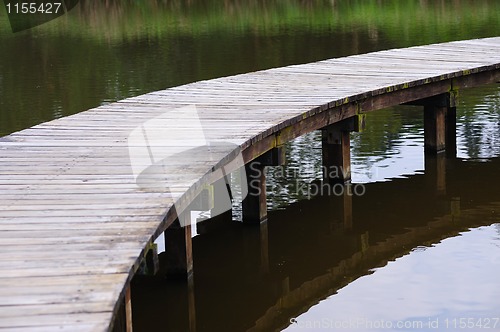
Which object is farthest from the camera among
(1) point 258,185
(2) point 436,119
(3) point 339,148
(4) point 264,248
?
(2) point 436,119

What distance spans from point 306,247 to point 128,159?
140cm

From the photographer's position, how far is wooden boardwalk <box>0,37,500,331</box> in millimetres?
3840

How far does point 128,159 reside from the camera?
19.6ft

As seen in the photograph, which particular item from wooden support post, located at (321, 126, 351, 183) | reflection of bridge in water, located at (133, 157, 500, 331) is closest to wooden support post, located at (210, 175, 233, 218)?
reflection of bridge in water, located at (133, 157, 500, 331)

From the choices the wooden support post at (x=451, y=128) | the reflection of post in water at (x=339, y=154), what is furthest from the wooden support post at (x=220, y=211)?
the wooden support post at (x=451, y=128)

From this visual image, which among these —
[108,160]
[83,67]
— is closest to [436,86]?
[108,160]

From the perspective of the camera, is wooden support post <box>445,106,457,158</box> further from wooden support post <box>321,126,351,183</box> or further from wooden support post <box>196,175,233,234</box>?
wooden support post <box>196,175,233,234</box>

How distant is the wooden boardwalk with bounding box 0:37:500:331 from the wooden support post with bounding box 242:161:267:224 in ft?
0.87

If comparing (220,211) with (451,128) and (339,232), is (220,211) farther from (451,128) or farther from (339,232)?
(451,128)

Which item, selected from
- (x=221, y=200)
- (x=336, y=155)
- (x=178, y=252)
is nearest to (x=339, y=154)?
(x=336, y=155)

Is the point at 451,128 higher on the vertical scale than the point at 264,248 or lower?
higher

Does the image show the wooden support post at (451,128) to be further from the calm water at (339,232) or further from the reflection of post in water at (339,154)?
the reflection of post in water at (339,154)

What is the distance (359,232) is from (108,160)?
194 cm

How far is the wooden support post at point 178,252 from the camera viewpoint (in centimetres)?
583
